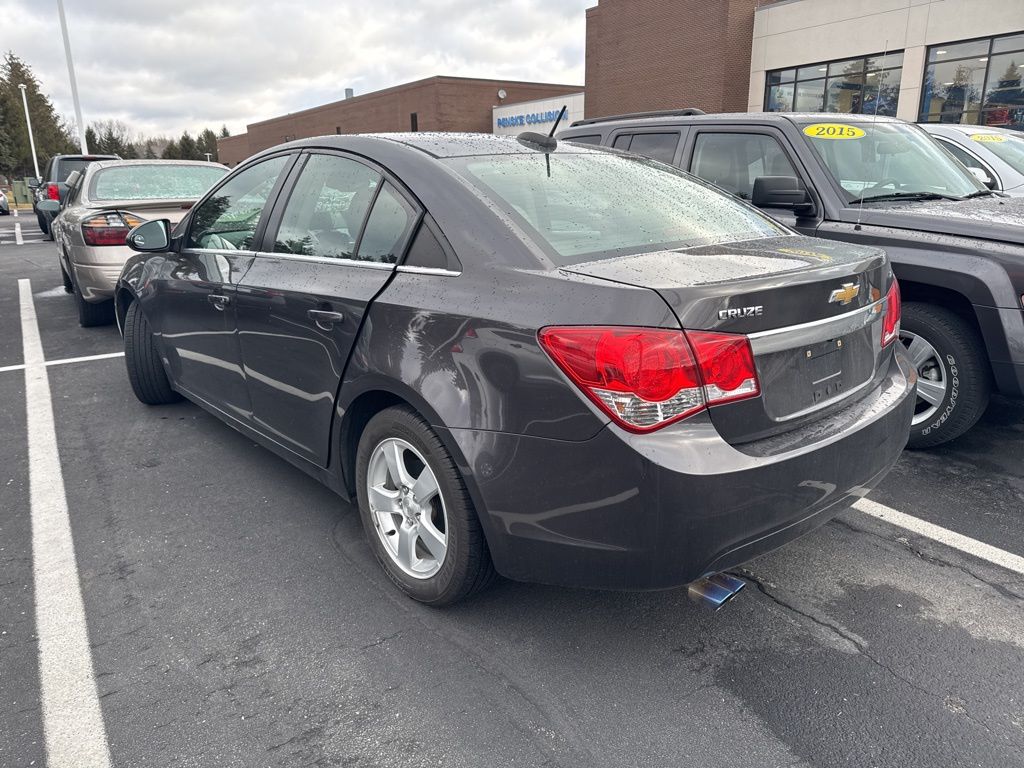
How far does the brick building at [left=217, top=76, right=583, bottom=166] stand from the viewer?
45406 millimetres

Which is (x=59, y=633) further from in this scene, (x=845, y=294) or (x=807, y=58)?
(x=807, y=58)

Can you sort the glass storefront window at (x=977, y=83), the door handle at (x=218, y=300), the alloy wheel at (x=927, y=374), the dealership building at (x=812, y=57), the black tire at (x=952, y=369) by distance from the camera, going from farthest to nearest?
1. the dealership building at (x=812, y=57)
2. the glass storefront window at (x=977, y=83)
3. the alloy wheel at (x=927, y=374)
4. the black tire at (x=952, y=369)
5. the door handle at (x=218, y=300)

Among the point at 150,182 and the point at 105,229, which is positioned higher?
the point at 150,182

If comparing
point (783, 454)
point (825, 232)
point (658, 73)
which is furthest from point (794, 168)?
point (658, 73)

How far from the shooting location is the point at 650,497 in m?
2.05

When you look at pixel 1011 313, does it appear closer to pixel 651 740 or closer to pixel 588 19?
pixel 651 740

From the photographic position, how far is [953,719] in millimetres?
2197

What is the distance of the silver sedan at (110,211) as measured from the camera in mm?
6887

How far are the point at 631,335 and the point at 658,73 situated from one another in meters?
30.4

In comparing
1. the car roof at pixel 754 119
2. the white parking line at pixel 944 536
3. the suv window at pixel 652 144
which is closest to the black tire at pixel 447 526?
the white parking line at pixel 944 536

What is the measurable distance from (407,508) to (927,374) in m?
3.10

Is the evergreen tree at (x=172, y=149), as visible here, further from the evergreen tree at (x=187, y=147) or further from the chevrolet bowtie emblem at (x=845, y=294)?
the chevrolet bowtie emblem at (x=845, y=294)

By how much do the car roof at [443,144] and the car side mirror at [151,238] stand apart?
129cm

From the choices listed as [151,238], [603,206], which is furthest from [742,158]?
[151,238]
